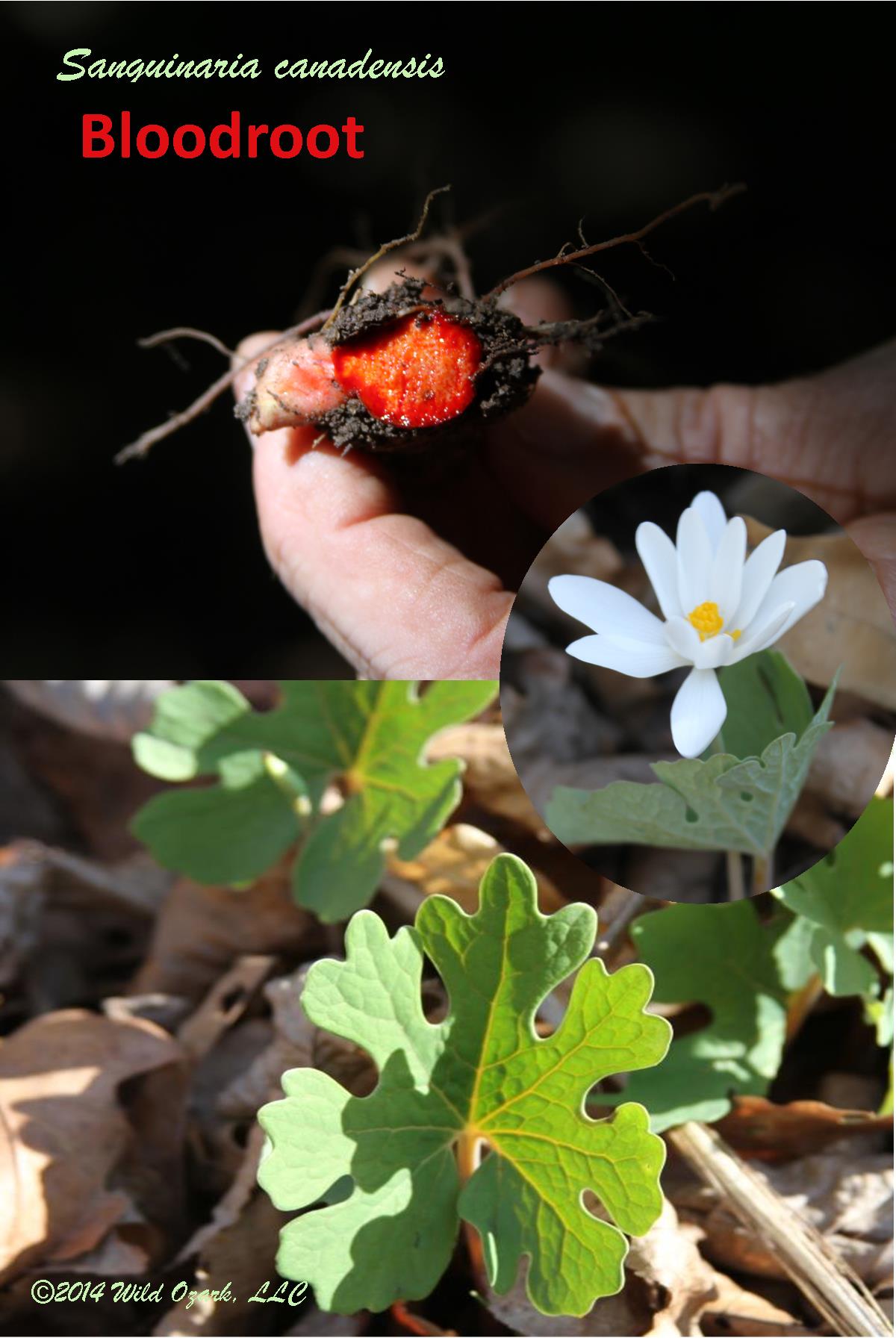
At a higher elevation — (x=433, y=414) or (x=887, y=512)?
(x=433, y=414)

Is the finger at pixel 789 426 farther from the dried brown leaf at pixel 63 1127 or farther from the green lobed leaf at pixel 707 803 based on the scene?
the dried brown leaf at pixel 63 1127

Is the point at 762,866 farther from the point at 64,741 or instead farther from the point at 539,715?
the point at 64,741

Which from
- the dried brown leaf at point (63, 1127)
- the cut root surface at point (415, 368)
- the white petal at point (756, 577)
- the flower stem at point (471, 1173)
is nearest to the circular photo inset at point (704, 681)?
the white petal at point (756, 577)

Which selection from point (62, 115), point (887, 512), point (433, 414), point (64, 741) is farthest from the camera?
point (64, 741)

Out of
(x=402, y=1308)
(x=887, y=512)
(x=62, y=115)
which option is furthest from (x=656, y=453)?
(x=402, y=1308)

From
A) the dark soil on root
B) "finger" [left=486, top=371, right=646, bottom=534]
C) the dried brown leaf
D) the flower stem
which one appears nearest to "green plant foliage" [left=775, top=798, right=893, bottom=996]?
the flower stem

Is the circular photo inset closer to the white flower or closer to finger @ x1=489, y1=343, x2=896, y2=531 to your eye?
the white flower

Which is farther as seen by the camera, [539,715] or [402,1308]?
[539,715]
